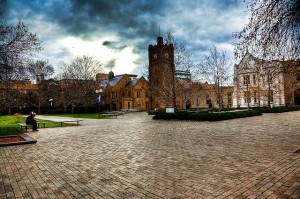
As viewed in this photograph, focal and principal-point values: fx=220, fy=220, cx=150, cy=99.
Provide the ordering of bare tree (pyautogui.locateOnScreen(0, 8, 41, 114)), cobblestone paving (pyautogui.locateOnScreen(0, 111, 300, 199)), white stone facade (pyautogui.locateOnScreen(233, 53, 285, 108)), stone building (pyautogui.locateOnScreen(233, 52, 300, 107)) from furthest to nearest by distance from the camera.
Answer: stone building (pyautogui.locateOnScreen(233, 52, 300, 107)), white stone facade (pyautogui.locateOnScreen(233, 53, 285, 108)), bare tree (pyautogui.locateOnScreen(0, 8, 41, 114)), cobblestone paving (pyautogui.locateOnScreen(0, 111, 300, 199))

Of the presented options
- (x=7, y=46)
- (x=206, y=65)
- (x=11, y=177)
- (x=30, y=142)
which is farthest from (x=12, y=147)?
(x=206, y=65)

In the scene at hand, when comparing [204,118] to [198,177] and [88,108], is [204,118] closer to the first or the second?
[198,177]

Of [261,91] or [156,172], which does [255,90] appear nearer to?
[261,91]

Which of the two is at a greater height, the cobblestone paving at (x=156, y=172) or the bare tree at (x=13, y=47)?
the bare tree at (x=13, y=47)

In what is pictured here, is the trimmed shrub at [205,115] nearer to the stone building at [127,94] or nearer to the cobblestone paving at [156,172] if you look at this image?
the cobblestone paving at [156,172]

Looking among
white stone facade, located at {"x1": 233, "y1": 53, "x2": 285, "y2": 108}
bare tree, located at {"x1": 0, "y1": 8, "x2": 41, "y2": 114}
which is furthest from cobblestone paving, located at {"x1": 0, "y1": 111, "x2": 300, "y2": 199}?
white stone facade, located at {"x1": 233, "y1": 53, "x2": 285, "y2": 108}

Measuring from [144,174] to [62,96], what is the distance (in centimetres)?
5266

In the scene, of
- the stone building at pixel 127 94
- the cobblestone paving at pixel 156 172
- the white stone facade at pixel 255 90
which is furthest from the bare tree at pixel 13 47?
the stone building at pixel 127 94

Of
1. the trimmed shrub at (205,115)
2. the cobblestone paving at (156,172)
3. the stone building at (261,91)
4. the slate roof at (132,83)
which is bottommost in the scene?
the cobblestone paving at (156,172)

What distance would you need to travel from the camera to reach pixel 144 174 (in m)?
5.84

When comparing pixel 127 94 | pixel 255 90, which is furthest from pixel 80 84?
pixel 255 90

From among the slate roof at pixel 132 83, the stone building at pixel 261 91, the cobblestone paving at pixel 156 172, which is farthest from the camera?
the slate roof at pixel 132 83

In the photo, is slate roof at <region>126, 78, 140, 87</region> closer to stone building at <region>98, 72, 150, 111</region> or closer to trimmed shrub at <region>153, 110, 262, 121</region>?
stone building at <region>98, 72, 150, 111</region>

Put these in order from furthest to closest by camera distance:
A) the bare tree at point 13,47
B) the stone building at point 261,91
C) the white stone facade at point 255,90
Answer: the stone building at point 261,91 → the white stone facade at point 255,90 → the bare tree at point 13,47
